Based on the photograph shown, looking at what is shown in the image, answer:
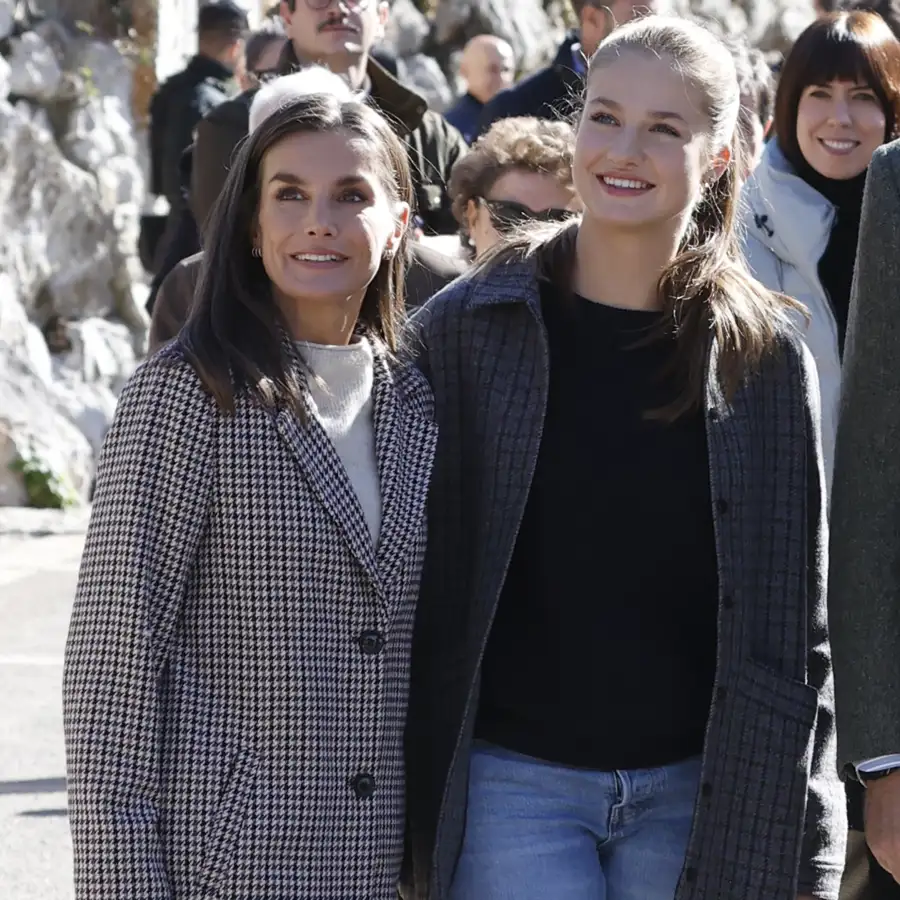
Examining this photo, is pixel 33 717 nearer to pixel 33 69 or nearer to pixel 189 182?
pixel 189 182

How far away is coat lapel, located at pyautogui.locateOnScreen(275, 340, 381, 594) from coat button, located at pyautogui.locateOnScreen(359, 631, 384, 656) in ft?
0.22

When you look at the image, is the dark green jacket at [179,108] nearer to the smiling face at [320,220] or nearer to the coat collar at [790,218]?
the coat collar at [790,218]

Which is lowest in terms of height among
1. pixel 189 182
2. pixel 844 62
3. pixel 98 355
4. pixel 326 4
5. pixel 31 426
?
pixel 31 426

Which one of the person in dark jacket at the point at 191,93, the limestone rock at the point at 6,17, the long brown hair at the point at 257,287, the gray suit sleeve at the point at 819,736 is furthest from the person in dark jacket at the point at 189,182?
the limestone rock at the point at 6,17

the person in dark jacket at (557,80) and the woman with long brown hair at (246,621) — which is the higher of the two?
the person in dark jacket at (557,80)

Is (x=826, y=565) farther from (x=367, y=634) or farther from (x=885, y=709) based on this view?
(x=367, y=634)

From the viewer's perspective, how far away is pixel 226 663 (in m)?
2.56

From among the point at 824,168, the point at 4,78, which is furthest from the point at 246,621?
the point at 4,78

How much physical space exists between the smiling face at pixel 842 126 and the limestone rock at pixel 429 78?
12091 mm

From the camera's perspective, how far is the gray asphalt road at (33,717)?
498 centimetres

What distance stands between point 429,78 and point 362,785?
1420 centimetres

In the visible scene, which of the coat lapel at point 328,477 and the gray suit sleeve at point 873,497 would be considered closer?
the gray suit sleeve at point 873,497

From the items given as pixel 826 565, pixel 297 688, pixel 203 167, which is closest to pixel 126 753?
pixel 297 688

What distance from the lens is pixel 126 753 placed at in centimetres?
248
